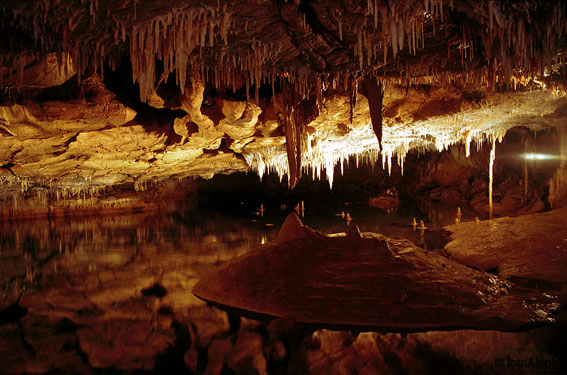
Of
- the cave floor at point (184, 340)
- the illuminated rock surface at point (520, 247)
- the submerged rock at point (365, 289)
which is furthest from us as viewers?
the illuminated rock surface at point (520, 247)

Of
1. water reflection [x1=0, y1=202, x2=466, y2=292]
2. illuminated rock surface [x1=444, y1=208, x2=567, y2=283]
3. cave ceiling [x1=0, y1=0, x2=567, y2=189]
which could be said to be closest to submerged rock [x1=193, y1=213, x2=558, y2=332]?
illuminated rock surface [x1=444, y1=208, x2=567, y2=283]

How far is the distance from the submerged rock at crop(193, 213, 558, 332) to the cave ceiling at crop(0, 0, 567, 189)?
2.68 metres

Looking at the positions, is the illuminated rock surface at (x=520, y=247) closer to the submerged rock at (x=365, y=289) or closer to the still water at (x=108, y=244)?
the still water at (x=108, y=244)

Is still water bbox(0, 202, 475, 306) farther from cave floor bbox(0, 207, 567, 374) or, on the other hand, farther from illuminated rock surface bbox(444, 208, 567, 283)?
cave floor bbox(0, 207, 567, 374)

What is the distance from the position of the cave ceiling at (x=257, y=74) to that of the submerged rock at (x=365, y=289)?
268 centimetres

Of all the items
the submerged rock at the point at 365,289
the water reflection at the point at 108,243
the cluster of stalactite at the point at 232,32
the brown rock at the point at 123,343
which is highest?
the cluster of stalactite at the point at 232,32

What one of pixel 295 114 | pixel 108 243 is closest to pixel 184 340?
pixel 295 114

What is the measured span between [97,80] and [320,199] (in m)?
24.3

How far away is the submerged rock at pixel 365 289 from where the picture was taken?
4.27m

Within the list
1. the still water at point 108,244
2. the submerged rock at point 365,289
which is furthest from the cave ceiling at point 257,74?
the submerged rock at point 365,289

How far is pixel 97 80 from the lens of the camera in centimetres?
598

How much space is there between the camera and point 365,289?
184 inches

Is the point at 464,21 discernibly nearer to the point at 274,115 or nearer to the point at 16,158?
the point at 274,115

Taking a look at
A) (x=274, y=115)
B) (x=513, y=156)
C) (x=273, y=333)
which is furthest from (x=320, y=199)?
(x=273, y=333)
